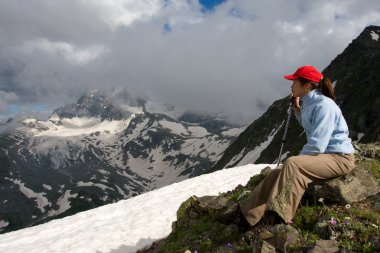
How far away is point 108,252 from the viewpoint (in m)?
16.8

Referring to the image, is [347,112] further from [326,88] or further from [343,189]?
[326,88]

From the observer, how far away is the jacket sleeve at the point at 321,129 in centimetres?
864

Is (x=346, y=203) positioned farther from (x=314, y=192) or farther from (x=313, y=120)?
(x=313, y=120)

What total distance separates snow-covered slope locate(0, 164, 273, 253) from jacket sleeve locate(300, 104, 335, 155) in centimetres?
1072

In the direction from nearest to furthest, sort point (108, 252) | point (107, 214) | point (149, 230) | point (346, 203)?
point (346, 203) < point (108, 252) < point (149, 230) < point (107, 214)

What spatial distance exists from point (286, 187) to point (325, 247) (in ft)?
5.21

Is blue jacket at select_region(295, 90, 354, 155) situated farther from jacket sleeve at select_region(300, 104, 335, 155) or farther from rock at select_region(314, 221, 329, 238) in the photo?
rock at select_region(314, 221, 329, 238)

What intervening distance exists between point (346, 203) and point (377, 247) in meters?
2.43

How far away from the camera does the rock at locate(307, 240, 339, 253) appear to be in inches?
287

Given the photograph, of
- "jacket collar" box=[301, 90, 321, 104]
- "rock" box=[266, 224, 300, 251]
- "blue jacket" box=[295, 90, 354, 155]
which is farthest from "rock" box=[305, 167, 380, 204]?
"jacket collar" box=[301, 90, 321, 104]

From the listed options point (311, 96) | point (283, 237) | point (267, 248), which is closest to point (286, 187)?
point (283, 237)

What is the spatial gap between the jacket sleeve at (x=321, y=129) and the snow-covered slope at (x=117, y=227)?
1072 centimetres

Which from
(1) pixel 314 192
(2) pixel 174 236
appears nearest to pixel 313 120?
(1) pixel 314 192

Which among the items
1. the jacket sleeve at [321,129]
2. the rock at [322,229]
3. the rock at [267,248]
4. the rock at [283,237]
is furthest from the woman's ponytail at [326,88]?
the rock at [267,248]
